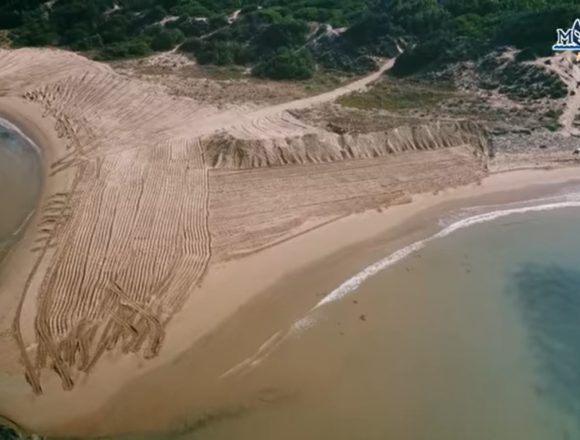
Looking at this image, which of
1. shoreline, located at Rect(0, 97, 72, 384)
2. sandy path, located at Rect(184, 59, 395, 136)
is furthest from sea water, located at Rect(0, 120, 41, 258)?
sandy path, located at Rect(184, 59, 395, 136)

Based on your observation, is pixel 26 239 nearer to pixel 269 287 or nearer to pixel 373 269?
pixel 269 287

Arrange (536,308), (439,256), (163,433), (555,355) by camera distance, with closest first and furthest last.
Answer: (163,433) → (555,355) → (536,308) → (439,256)

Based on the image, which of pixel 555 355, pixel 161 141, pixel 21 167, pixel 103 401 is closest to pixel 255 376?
pixel 103 401

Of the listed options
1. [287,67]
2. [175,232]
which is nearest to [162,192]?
[175,232]

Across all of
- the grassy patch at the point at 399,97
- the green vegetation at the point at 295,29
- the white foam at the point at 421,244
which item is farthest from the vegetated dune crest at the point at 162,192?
the green vegetation at the point at 295,29

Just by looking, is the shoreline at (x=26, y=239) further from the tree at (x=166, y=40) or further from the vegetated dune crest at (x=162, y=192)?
the tree at (x=166, y=40)

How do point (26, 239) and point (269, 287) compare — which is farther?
point (26, 239)

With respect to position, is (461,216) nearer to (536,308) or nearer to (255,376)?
(536,308)

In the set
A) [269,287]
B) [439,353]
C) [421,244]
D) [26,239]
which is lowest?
[421,244]
